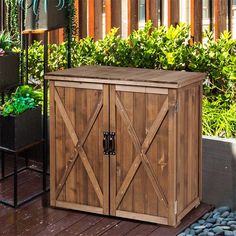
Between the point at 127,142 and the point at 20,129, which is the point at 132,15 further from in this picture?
the point at 127,142

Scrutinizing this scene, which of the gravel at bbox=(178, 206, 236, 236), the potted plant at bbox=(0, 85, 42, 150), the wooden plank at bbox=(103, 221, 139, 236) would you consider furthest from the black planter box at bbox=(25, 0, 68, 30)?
the gravel at bbox=(178, 206, 236, 236)

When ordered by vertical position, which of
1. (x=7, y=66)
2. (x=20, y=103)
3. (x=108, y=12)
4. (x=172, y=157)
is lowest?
(x=172, y=157)

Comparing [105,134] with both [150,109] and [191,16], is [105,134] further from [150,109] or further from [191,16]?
[191,16]

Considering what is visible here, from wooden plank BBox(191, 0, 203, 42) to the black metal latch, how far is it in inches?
73.2

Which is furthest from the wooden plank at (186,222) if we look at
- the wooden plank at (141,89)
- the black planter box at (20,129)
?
the black planter box at (20,129)

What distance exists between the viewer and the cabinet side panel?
15.5 ft

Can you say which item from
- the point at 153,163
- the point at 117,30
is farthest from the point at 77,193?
the point at 117,30

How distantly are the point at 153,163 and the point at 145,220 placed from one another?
42 cm

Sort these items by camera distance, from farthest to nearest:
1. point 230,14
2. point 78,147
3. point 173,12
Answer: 1. point 173,12
2. point 230,14
3. point 78,147

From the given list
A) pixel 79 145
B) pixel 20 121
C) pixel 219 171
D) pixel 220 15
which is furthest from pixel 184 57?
pixel 20 121

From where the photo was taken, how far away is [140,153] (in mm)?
4758

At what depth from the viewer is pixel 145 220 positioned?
4.84m

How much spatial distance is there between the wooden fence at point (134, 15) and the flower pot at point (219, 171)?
147 centimetres

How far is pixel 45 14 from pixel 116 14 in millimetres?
1545
